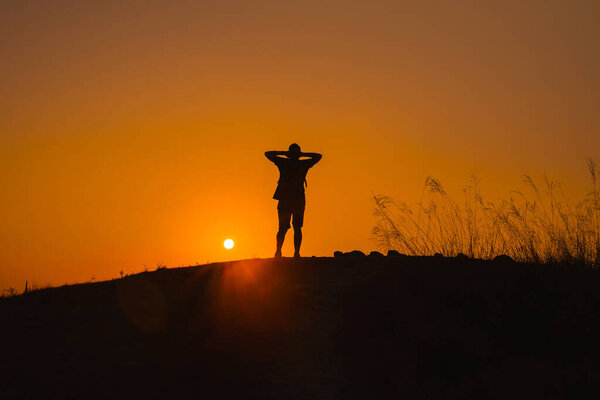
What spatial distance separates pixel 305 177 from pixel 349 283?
3.37m

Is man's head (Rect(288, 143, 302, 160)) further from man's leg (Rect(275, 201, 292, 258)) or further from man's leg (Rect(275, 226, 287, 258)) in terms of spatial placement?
man's leg (Rect(275, 226, 287, 258))

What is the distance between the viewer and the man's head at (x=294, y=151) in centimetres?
1638

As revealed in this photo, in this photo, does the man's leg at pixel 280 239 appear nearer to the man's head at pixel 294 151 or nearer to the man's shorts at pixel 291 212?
the man's shorts at pixel 291 212

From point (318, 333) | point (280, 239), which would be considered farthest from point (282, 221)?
point (318, 333)

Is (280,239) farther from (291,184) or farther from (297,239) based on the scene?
(291,184)

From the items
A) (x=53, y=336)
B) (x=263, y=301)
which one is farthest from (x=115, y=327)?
(x=263, y=301)

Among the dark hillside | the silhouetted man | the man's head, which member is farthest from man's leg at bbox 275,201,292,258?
the man's head

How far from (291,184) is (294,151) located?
78 cm

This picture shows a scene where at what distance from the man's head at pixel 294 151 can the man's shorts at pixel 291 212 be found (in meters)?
1.05

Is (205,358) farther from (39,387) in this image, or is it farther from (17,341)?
(17,341)

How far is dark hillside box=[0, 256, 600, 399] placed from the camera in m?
9.40

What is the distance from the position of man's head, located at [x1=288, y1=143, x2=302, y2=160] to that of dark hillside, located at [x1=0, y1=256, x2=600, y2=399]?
253 centimetres

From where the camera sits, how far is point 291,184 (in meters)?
16.4

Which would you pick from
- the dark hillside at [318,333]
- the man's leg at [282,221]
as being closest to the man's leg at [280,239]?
the man's leg at [282,221]
